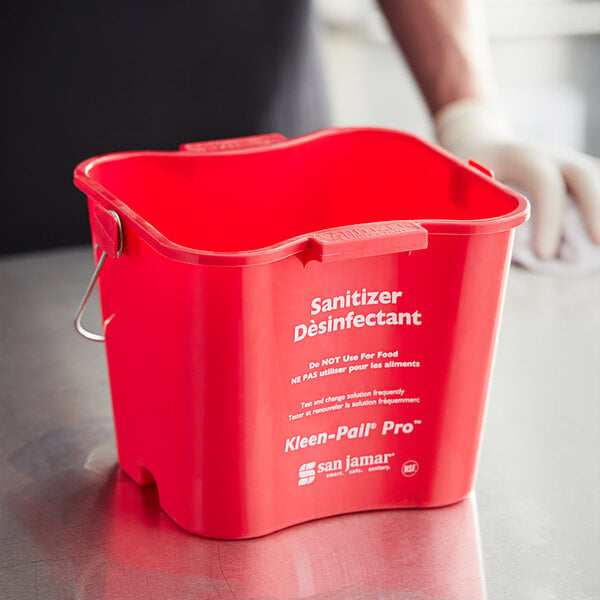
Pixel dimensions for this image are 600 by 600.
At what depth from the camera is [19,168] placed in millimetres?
1142

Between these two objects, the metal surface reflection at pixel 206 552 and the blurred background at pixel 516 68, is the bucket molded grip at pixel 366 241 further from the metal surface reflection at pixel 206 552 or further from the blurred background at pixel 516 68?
the blurred background at pixel 516 68

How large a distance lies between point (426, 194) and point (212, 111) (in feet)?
1.64

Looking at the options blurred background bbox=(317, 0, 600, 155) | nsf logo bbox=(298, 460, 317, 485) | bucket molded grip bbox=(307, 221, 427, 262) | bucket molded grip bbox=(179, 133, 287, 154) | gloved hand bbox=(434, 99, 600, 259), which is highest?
bucket molded grip bbox=(307, 221, 427, 262)

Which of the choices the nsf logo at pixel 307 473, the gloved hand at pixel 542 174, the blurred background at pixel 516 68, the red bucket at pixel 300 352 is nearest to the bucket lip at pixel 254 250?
the red bucket at pixel 300 352

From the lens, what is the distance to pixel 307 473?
2.22 feet

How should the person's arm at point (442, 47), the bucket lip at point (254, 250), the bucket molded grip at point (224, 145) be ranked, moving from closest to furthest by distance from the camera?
the bucket lip at point (254, 250) < the bucket molded grip at point (224, 145) < the person's arm at point (442, 47)

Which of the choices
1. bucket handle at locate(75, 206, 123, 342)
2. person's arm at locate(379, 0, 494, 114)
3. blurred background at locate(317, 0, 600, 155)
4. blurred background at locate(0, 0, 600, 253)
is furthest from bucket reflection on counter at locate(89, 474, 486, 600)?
blurred background at locate(317, 0, 600, 155)

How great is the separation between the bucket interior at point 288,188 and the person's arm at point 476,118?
27 cm

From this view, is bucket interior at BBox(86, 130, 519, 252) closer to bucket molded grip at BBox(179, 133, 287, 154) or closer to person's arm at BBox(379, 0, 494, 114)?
bucket molded grip at BBox(179, 133, 287, 154)

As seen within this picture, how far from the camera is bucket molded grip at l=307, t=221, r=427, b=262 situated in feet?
1.88

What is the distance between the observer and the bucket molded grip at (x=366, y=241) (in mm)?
574

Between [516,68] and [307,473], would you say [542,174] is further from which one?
[516,68]

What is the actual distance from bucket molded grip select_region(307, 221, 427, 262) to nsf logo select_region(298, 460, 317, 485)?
0.56ft

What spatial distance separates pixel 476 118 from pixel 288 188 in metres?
0.42
